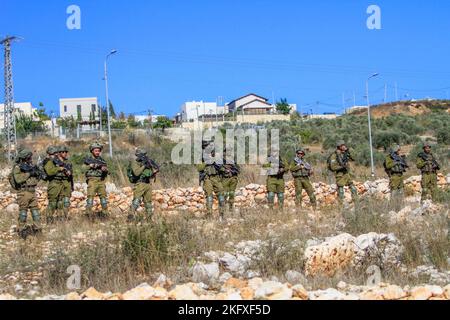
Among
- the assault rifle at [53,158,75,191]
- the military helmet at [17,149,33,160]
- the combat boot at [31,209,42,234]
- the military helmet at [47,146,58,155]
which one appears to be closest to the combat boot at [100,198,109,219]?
the assault rifle at [53,158,75,191]

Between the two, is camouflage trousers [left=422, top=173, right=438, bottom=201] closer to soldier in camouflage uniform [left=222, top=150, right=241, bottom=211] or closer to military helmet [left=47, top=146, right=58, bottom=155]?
soldier in camouflage uniform [left=222, top=150, right=241, bottom=211]

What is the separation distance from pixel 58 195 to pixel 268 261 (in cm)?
578

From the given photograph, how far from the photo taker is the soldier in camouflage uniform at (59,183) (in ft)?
37.2

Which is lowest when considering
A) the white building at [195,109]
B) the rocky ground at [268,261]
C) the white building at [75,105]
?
the rocky ground at [268,261]

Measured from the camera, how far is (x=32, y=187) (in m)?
10.7

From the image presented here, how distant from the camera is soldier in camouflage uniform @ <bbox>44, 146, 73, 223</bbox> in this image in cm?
1135

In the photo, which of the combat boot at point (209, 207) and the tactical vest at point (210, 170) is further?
the tactical vest at point (210, 170)

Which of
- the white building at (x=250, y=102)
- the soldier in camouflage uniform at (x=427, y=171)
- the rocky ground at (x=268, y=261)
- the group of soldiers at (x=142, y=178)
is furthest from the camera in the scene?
the white building at (x=250, y=102)

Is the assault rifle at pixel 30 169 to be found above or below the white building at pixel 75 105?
Answer: below

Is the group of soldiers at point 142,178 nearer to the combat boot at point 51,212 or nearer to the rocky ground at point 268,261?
the combat boot at point 51,212

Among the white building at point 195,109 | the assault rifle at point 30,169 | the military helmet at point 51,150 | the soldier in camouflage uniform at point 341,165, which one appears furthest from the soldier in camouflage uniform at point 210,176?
the white building at point 195,109
